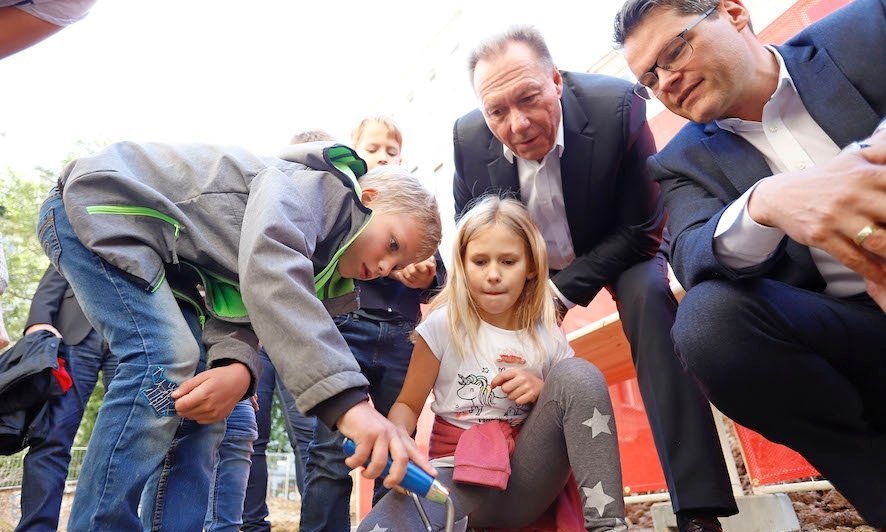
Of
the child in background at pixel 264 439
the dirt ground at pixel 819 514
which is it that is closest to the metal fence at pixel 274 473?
the child in background at pixel 264 439

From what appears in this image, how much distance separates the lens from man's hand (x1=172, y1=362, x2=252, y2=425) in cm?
100

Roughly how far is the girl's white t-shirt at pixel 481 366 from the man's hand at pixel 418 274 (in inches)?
9.1

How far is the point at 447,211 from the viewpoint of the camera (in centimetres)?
609

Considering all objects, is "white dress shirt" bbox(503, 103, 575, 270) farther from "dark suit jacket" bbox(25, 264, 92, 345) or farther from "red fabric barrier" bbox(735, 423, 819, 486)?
"dark suit jacket" bbox(25, 264, 92, 345)

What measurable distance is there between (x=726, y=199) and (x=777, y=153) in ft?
0.44

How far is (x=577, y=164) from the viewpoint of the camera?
162 cm

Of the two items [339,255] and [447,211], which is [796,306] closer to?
[339,255]

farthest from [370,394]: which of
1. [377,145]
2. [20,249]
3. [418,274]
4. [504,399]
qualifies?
[20,249]

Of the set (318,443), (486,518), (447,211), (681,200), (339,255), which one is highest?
Answer: (681,200)

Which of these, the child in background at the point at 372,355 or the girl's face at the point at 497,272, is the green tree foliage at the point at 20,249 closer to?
the child in background at the point at 372,355

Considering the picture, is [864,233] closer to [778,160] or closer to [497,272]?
[778,160]

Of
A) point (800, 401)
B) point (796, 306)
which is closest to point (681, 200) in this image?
point (796, 306)

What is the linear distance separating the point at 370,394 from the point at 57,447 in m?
1.05

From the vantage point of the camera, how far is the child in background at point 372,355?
1487mm
